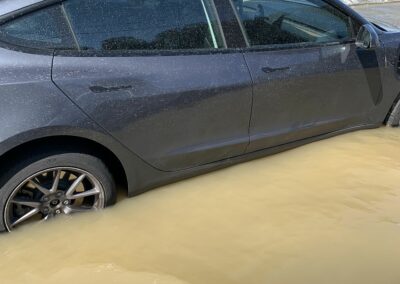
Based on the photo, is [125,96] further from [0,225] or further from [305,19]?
[305,19]

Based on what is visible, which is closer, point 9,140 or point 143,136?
point 9,140

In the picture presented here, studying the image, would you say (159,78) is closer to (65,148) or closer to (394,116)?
(65,148)

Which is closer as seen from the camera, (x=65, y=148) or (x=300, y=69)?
(x=65, y=148)

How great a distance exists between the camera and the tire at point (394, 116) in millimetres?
4371

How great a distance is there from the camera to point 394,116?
4.39 m

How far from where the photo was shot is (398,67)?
13.7ft

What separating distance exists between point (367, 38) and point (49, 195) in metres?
2.65

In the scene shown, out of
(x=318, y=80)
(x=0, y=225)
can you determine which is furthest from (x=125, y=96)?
(x=318, y=80)

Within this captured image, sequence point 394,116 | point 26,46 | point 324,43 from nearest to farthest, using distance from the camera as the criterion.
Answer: point 26,46 → point 324,43 → point 394,116

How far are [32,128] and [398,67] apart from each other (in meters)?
3.18

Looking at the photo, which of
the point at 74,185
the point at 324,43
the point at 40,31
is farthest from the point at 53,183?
the point at 324,43

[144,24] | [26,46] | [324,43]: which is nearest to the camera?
[26,46]

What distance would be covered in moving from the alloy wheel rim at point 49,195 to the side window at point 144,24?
2.57ft

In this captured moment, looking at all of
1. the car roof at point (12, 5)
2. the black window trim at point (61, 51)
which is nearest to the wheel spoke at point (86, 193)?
the black window trim at point (61, 51)
